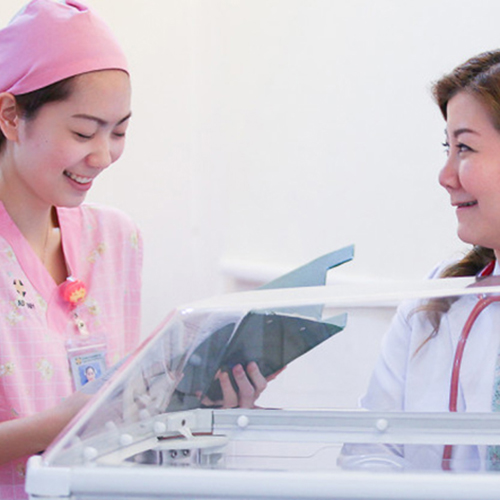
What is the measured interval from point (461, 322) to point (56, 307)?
74cm

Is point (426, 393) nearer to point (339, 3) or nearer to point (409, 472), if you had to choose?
point (409, 472)

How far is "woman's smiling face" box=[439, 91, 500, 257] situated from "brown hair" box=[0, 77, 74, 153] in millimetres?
629

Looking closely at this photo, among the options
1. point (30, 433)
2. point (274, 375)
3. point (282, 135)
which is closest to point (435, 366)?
point (274, 375)

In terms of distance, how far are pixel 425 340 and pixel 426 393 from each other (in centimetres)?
12

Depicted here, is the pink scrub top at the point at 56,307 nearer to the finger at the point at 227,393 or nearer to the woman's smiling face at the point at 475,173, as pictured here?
the finger at the point at 227,393

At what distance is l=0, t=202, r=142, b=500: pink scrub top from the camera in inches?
51.6

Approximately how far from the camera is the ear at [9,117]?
Result: 1.39 meters

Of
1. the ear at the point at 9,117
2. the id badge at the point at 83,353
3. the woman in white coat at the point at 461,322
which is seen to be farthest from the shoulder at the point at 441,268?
the ear at the point at 9,117

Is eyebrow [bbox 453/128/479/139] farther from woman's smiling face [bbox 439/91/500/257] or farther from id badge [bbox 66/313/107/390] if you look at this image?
id badge [bbox 66/313/107/390]

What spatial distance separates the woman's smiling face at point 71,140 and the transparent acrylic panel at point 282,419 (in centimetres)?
50

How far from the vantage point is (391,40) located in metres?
2.13

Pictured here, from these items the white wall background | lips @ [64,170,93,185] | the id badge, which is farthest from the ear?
the white wall background

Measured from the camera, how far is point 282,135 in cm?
264

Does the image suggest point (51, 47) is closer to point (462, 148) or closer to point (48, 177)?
point (48, 177)
